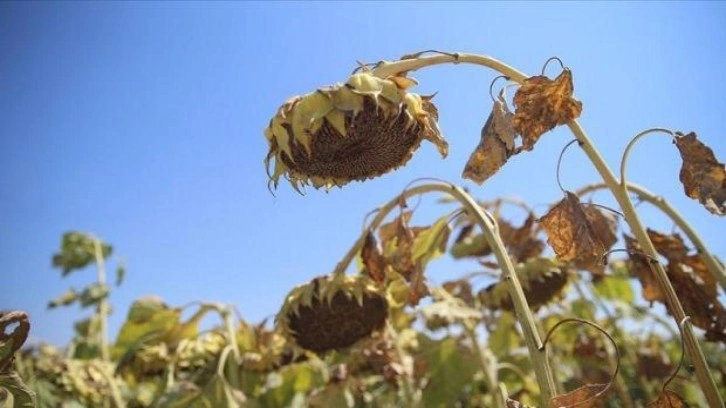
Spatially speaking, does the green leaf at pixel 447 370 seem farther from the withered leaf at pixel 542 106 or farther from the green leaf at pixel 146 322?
the withered leaf at pixel 542 106

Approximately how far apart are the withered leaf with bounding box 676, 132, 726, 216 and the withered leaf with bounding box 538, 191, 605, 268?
33 centimetres

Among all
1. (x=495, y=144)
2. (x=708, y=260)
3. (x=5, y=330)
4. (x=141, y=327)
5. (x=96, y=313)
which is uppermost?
(x=96, y=313)

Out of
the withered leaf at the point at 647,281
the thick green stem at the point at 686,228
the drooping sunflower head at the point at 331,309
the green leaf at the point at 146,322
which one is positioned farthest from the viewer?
the green leaf at the point at 146,322

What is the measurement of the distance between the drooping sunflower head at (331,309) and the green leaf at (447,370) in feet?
3.83

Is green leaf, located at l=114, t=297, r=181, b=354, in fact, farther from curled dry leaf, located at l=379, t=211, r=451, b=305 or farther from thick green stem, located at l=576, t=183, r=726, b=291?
thick green stem, located at l=576, t=183, r=726, b=291

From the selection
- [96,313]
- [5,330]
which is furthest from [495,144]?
[96,313]

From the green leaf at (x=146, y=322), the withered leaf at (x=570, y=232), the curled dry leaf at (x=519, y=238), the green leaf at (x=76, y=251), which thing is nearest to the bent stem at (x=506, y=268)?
the withered leaf at (x=570, y=232)

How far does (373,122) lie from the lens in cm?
156

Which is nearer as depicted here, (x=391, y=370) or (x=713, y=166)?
(x=713, y=166)

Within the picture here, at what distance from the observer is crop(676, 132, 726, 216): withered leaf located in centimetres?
150

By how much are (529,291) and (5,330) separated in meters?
2.70

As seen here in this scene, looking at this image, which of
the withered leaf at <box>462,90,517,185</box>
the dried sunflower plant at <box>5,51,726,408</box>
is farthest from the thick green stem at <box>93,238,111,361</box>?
the withered leaf at <box>462,90,517,185</box>

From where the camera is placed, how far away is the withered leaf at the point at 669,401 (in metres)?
1.33

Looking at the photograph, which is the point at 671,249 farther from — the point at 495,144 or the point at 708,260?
the point at 495,144
